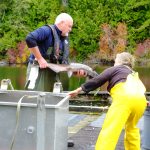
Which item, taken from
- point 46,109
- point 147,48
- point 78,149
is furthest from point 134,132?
point 147,48

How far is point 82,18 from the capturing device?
52844 millimetres

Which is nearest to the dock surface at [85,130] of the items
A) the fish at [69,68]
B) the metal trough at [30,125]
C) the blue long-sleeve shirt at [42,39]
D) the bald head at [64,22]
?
the fish at [69,68]

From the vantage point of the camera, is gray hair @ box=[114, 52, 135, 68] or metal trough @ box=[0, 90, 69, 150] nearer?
metal trough @ box=[0, 90, 69, 150]

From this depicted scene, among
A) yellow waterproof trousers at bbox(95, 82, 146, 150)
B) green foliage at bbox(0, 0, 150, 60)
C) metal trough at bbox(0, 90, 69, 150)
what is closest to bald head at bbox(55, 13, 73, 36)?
yellow waterproof trousers at bbox(95, 82, 146, 150)

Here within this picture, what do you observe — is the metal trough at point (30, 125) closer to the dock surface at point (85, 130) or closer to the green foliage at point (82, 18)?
the dock surface at point (85, 130)

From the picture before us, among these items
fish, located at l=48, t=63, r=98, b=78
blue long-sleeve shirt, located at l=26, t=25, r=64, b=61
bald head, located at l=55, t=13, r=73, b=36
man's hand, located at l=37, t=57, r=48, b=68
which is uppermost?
bald head, located at l=55, t=13, r=73, b=36

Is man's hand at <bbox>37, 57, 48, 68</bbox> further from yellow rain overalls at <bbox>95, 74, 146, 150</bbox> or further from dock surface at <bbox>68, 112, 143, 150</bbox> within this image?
dock surface at <bbox>68, 112, 143, 150</bbox>

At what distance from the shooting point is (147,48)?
159 ft

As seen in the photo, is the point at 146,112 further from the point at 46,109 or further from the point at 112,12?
the point at 112,12

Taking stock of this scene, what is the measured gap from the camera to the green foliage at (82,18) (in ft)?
170

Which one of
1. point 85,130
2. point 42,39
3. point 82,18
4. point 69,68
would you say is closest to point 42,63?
point 42,39

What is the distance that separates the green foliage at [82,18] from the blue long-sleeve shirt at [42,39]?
44.4m

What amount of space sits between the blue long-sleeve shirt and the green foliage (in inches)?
1747

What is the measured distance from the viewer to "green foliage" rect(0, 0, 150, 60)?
5169 centimetres
